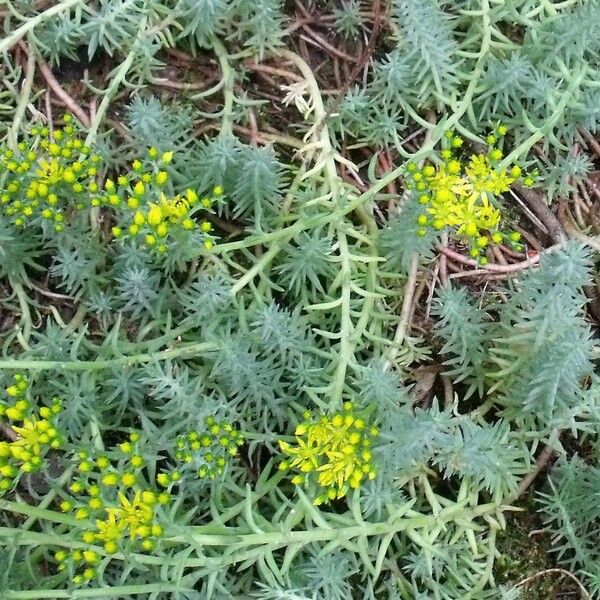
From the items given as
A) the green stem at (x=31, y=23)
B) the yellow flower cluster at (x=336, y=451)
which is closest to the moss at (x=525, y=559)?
the yellow flower cluster at (x=336, y=451)

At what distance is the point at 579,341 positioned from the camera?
6.82ft

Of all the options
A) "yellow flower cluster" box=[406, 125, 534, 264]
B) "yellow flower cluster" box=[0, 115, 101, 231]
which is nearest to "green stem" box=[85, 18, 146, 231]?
"yellow flower cluster" box=[0, 115, 101, 231]

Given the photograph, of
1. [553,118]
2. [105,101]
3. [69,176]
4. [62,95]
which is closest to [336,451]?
[69,176]

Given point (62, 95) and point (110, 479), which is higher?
point (62, 95)

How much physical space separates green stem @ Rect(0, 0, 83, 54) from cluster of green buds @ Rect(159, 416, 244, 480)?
1499 millimetres

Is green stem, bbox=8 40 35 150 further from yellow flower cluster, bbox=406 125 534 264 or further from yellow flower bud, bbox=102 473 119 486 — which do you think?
yellow flower cluster, bbox=406 125 534 264

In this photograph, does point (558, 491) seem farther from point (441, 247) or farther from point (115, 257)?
point (115, 257)

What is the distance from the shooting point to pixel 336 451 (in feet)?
6.68

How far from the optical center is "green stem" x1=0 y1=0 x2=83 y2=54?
7.95ft

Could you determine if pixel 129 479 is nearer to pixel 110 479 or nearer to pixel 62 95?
pixel 110 479

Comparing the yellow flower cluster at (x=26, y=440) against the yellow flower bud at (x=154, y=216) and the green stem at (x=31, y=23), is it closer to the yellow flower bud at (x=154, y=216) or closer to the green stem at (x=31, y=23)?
the yellow flower bud at (x=154, y=216)

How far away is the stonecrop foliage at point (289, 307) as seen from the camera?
206 centimetres

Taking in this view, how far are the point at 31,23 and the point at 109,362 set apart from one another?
4.06 ft

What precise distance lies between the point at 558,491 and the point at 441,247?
3.10 ft
